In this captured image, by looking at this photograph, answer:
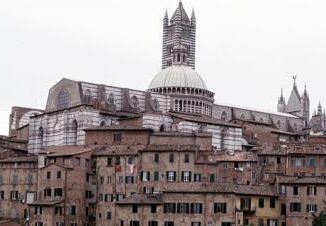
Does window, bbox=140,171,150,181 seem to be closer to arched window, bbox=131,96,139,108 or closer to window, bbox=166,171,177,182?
window, bbox=166,171,177,182

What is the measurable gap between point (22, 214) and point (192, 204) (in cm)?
1687

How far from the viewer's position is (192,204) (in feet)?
190

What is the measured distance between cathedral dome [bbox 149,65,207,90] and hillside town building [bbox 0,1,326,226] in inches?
345

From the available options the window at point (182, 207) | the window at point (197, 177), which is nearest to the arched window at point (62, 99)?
the window at point (197, 177)

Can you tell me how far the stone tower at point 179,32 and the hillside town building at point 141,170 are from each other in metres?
28.6

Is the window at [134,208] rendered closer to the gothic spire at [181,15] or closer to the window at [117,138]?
the window at [117,138]

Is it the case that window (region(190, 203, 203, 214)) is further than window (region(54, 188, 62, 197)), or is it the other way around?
window (region(54, 188, 62, 197))

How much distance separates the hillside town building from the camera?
192 ft

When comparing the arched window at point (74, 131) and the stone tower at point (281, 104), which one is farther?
the stone tower at point (281, 104)

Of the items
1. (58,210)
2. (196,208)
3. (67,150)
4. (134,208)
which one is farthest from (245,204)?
(67,150)

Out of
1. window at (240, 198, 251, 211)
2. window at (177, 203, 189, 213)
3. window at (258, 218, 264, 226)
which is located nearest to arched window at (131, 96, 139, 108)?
window at (177, 203, 189, 213)

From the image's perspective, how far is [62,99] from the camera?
3297 inches

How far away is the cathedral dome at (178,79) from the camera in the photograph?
94.2 metres

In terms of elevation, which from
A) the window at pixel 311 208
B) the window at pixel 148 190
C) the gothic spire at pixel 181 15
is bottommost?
the window at pixel 311 208
